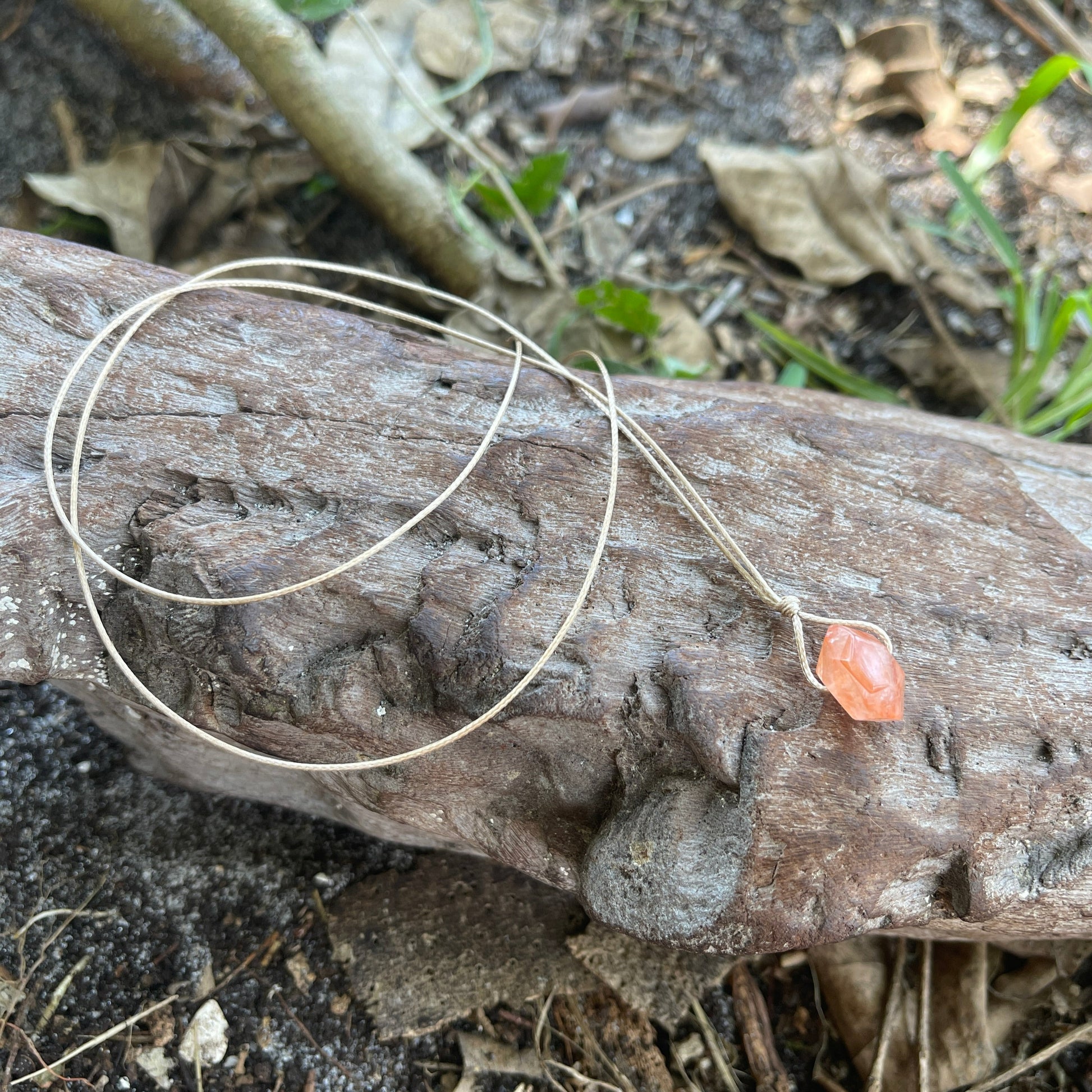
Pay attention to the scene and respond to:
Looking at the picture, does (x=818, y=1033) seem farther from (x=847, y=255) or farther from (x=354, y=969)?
(x=847, y=255)

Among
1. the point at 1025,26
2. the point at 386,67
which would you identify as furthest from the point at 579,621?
the point at 1025,26

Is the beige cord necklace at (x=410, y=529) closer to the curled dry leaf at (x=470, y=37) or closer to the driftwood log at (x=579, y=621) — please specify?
the driftwood log at (x=579, y=621)

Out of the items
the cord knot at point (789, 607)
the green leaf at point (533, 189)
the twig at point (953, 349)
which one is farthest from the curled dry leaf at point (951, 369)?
the cord knot at point (789, 607)

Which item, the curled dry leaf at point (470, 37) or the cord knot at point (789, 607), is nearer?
the cord knot at point (789, 607)

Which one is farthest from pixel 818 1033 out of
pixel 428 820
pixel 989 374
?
pixel 989 374

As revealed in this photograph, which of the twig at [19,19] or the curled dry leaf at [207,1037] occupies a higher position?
the twig at [19,19]

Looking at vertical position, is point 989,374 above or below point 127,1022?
above
